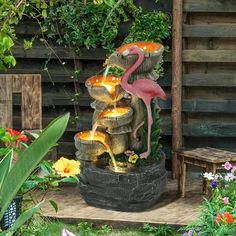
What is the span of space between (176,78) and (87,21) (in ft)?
3.42

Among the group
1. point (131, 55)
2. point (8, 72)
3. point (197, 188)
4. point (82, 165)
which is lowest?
point (197, 188)

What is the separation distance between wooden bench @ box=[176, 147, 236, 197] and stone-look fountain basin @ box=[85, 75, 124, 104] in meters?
0.85

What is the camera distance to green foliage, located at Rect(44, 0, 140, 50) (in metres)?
6.62

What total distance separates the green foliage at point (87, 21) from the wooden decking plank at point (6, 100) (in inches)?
31.2

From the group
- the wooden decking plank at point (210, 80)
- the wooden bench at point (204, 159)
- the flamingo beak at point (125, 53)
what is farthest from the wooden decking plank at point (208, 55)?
the flamingo beak at point (125, 53)

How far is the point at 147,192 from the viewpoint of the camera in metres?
5.60

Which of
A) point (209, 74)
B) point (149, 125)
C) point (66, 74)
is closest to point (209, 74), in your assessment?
point (209, 74)

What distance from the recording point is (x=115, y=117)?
5.48m

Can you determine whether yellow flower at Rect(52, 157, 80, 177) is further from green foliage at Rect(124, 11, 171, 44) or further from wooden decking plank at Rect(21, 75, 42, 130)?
green foliage at Rect(124, 11, 171, 44)

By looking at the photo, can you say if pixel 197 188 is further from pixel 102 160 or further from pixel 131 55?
pixel 131 55

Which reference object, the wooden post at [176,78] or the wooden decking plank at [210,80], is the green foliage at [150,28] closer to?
the wooden post at [176,78]

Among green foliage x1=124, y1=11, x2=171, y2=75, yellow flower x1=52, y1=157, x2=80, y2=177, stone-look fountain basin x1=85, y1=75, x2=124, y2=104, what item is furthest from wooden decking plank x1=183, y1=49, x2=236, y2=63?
yellow flower x1=52, y1=157, x2=80, y2=177

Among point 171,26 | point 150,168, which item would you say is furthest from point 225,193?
point 171,26

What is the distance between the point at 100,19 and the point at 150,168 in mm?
1771
